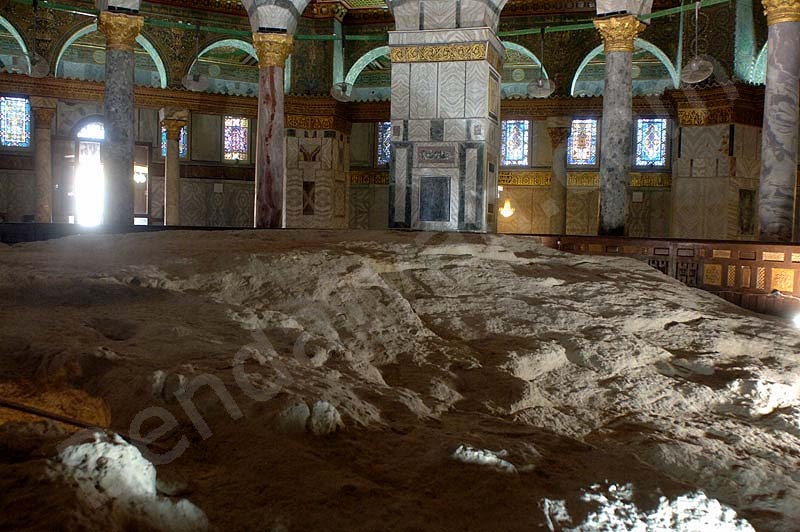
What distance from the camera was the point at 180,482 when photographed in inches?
105

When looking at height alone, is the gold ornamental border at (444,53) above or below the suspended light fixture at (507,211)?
above

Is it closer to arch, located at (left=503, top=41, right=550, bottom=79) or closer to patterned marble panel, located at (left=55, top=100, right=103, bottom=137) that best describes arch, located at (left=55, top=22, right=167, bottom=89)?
patterned marble panel, located at (left=55, top=100, right=103, bottom=137)

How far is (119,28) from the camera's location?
13.1m

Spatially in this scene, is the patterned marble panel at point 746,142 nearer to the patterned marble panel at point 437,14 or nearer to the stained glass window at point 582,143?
the stained glass window at point 582,143

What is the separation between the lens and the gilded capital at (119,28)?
13070mm

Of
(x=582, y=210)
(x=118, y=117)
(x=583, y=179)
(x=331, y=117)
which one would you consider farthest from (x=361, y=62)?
(x=118, y=117)

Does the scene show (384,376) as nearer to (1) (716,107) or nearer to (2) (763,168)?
(2) (763,168)

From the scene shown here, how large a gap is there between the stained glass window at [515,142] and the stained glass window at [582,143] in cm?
123

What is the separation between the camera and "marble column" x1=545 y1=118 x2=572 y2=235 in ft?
66.3

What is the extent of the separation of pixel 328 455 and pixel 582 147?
64.5 feet

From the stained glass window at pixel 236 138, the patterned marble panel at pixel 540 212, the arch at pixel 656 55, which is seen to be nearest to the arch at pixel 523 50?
the arch at pixel 656 55

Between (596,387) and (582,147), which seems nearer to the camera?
(596,387)

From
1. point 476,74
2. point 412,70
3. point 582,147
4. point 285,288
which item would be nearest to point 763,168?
point 476,74

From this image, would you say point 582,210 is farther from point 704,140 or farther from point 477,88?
point 477,88
